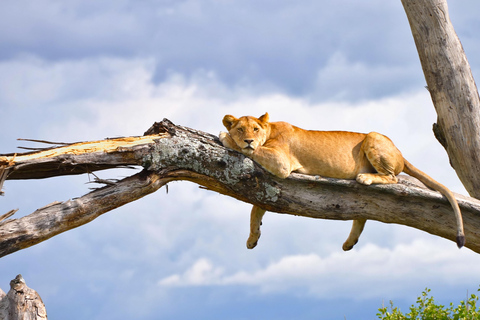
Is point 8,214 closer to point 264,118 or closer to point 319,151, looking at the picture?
point 264,118

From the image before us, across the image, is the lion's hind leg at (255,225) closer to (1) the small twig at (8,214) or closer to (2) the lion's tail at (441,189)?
(2) the lion's tail at (441,189)

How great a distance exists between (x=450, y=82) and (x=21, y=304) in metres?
6.83

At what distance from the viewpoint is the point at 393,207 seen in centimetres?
743

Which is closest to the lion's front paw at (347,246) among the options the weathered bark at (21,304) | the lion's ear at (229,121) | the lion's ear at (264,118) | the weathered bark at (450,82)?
the weathered bark at (450,82)

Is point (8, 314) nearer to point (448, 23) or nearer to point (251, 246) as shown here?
point (251, 246)

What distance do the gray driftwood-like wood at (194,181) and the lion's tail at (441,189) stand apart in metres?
0.12

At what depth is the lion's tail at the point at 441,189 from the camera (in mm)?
7207

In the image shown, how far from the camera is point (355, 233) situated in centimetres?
815

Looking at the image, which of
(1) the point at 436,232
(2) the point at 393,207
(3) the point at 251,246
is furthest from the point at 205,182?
(1) the point at 436,232

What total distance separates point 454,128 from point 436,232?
5.78ft

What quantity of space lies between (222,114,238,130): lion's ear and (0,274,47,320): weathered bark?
3125mm

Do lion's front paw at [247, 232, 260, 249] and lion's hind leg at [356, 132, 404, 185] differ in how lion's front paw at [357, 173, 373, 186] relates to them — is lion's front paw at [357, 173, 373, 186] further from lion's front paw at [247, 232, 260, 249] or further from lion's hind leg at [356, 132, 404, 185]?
lion's front paw at [247, 232, 260, 249]

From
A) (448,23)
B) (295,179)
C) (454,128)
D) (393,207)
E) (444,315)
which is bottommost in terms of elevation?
(444,315)

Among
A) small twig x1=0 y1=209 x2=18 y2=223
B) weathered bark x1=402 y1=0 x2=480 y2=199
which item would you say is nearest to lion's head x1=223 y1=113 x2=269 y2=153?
small twig x1=0 y1=209 x2=18 y2=223
